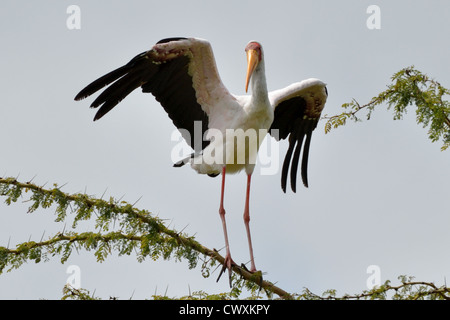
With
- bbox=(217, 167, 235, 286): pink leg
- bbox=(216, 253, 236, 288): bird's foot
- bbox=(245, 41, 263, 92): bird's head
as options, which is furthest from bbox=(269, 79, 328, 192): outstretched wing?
bbox=(216, 253, 236, 288): bird's foot

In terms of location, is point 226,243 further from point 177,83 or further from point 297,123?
point 297,123

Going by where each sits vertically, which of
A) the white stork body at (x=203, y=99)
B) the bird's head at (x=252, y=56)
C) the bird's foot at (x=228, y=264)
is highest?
the bird's head at (x=252, y=56)

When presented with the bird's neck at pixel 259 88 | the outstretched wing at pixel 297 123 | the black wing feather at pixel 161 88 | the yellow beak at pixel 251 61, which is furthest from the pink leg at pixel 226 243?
the outstretched wing at pixel 297 123

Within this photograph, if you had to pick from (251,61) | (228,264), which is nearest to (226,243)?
(228,264)

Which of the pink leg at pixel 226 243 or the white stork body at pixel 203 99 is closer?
the pink leg at pixel 226 243

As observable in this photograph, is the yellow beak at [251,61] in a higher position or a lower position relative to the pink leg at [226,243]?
higher

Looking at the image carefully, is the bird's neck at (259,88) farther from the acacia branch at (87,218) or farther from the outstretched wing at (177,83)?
the acacia branch at (87,218)

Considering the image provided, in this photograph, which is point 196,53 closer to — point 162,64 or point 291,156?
point 162,64

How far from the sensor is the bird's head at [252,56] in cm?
816

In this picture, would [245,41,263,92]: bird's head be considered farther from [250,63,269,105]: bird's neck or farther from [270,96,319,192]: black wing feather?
[270,96,319,192]: black wing feather

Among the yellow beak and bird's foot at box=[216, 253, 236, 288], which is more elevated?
the yellow beak

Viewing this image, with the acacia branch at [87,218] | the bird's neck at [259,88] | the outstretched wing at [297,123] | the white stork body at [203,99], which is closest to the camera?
the acacia branch at [87,218]

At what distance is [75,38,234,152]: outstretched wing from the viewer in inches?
308
